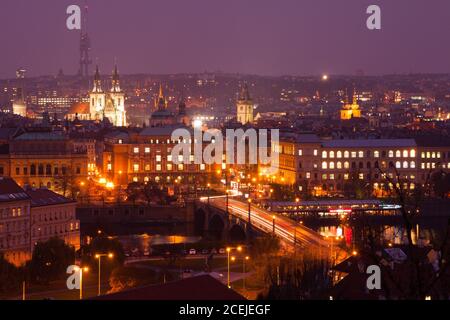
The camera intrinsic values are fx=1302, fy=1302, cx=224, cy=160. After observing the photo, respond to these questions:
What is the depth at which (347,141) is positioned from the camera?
44219 mm

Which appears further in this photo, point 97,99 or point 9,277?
point 97,99

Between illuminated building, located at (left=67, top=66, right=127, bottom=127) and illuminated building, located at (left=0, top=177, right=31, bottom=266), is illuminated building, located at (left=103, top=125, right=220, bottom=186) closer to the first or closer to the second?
illuminated building, located at (left=0, top=177, right=31, bottom=266)

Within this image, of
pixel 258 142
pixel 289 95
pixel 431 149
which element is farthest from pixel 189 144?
pixel 289 95

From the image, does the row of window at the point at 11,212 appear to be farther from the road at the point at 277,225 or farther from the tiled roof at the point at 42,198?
the road at the point at 277,225

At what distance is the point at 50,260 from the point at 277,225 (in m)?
8.82

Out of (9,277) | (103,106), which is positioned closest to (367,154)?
(9,277)

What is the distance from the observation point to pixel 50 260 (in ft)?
62.4

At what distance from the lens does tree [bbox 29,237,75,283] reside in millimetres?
18641

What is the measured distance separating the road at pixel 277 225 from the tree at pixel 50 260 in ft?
15.6

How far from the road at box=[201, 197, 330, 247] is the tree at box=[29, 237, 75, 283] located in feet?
15.6

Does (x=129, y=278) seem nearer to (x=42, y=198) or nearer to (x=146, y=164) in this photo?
(x=42, y=198)

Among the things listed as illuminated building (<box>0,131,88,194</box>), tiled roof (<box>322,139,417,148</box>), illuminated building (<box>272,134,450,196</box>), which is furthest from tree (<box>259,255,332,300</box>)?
tiled roof (<box>322,139,417,148</box>)

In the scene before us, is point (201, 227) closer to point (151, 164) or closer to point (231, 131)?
point (151, 164)
